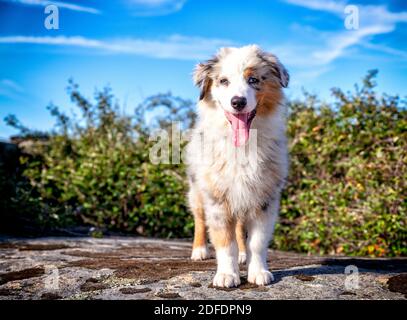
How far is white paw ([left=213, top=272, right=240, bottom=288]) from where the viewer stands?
10.3ft

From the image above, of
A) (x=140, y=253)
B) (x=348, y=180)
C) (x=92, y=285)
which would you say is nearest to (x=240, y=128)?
(x=92, y=285)

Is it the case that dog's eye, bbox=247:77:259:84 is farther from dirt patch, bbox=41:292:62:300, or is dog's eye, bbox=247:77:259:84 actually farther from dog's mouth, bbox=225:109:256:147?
dirt patch, bbox=41:292:62:300

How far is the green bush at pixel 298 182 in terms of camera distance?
19.4 feet

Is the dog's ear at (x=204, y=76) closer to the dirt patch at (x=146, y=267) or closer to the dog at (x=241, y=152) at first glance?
the dog at (x=241, y=152)

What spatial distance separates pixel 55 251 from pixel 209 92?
89.2 inches

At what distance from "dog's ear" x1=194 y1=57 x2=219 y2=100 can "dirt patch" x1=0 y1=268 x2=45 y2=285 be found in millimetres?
2059

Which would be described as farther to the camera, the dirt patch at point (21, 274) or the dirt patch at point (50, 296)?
the dirt patch at point (21, 274)

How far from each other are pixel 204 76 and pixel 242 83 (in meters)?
0.48

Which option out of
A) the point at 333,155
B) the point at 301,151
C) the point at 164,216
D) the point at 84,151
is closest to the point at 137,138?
the point at 84,151

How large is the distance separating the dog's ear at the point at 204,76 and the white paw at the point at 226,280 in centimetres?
168

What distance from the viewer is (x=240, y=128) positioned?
12.1ft

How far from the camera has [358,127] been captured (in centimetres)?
649

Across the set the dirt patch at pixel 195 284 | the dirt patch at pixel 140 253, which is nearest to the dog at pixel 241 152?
the dirt patch at pixel 195 284

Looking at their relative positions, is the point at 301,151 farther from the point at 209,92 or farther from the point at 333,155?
the point at 209,92
